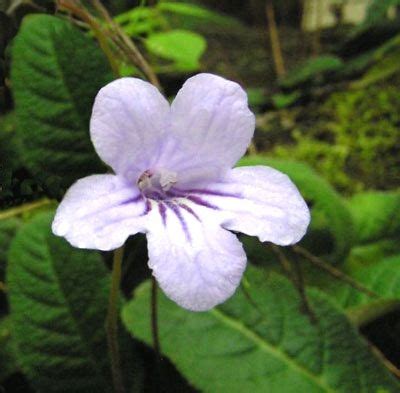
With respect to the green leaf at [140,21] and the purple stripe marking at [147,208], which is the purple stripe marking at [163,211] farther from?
the green leaf at [140,21]


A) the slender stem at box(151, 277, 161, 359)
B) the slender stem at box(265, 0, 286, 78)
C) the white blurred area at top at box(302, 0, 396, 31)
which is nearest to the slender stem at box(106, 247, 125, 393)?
the slender stem at box(151, 277, 161, 359)

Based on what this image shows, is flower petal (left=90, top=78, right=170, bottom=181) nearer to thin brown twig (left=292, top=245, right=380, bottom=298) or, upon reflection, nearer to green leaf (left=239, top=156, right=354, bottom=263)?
thin brown twig (left=292, top=245, right=380, bottom=298)

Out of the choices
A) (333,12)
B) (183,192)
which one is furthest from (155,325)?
(333,12)

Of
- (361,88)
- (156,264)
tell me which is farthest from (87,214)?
(361,88)

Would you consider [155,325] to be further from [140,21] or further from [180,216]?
[140,21]

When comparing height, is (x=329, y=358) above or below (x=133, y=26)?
below

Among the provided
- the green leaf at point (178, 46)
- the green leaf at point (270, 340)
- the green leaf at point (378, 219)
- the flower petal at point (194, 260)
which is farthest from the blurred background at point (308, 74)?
the flower petal at point (194, 260)

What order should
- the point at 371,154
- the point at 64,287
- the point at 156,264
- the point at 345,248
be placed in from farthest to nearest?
the point at 371,154, the point at 345,248, the point at 64,287, the point at 156,264

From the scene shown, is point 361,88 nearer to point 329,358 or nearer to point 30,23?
point 329,358
